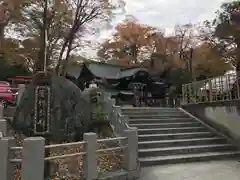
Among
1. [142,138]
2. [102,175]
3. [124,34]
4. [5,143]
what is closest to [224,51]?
[142,138]

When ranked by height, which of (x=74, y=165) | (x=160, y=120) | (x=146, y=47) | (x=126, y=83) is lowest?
(x=74, y=165)

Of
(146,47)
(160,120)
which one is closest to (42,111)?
(160,120)

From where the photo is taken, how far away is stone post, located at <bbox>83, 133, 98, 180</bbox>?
485 cm

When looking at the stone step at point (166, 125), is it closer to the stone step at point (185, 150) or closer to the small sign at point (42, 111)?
the stone step at point (185, 150)

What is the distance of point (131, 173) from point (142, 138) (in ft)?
8.74

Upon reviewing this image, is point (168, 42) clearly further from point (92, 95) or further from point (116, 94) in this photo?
point (92, 95)

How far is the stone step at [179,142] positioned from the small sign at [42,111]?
139 inches

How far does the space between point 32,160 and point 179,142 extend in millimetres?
5670

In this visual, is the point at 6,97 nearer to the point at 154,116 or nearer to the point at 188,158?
Result: the point at 154,116

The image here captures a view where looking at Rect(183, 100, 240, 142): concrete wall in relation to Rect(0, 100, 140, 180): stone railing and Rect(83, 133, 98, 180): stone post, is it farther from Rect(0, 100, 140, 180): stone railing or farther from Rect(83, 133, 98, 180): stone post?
Rect(83, 133, 98, 180): stone post

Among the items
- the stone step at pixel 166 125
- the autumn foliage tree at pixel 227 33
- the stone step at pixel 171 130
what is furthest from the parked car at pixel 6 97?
the autumn foliage tree at pixel 227 33

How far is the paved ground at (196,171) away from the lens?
588 cm

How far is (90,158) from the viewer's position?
16.0ft

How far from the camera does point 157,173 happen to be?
6184 mm
